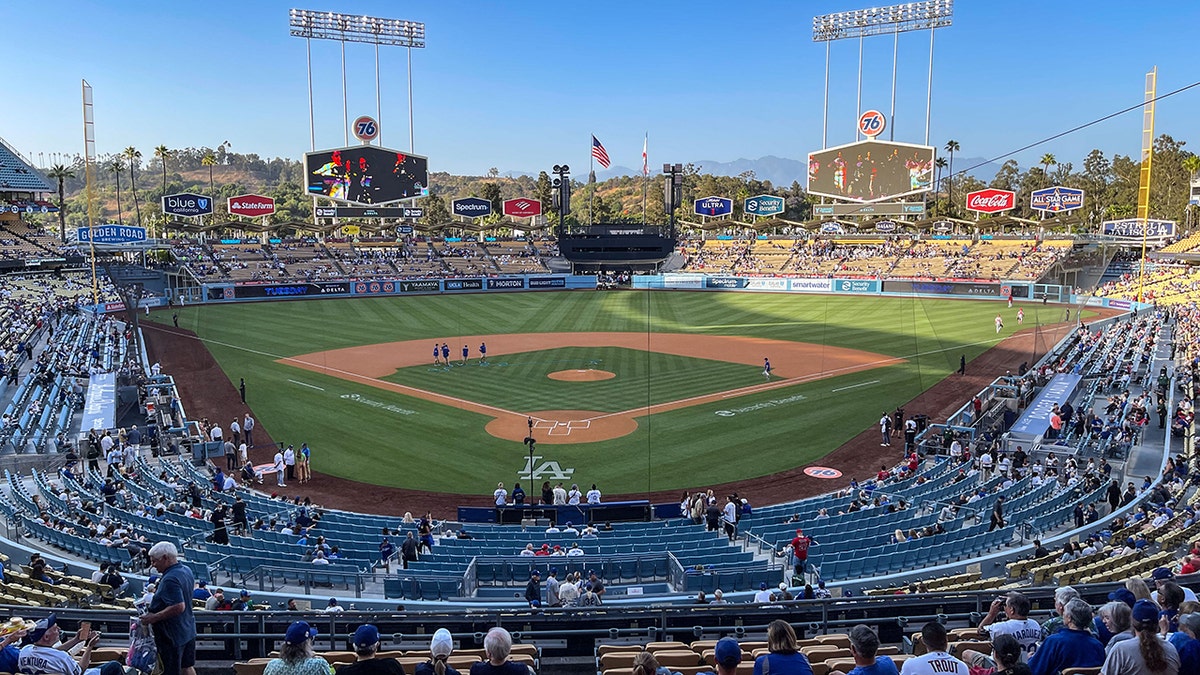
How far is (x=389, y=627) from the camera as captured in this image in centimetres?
897

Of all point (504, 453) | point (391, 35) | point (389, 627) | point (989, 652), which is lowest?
point (504, 453)

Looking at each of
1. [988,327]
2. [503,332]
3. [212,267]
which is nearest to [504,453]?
[503,332]

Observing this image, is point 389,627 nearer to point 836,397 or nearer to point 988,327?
point 836,397

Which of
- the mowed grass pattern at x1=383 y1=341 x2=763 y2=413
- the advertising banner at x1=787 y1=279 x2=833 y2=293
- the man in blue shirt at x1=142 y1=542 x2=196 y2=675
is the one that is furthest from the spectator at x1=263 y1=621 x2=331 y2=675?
the advertising banner at x1=787 y1=279 x2=833 y2=293

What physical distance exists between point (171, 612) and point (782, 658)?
A: 14.7 ft

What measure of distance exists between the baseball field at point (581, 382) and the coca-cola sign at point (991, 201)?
23730mm

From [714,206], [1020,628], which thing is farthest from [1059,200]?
[1020,628]

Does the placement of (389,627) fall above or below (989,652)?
below

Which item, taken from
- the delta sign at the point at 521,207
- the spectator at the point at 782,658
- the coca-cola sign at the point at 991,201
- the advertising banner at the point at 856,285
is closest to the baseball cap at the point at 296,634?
the spectator at the point at 782,658

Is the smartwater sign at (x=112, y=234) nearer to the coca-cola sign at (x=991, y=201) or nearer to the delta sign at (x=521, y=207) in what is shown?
the delta sign at (x=521, y=207)

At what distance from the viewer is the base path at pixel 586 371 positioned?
2833cm

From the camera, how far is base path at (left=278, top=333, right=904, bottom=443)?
92.9 ft

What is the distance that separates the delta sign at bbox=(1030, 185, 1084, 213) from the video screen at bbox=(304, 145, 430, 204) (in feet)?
199

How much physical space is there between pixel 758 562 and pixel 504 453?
12.3 meters
